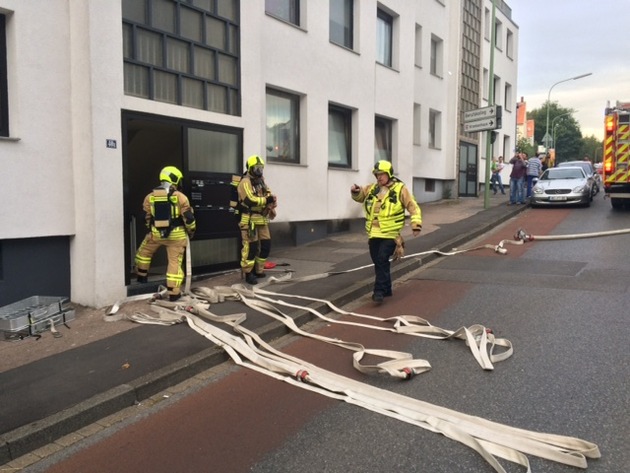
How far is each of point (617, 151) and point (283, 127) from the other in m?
9.80

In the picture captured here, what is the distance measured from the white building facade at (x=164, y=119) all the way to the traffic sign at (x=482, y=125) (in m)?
3.07

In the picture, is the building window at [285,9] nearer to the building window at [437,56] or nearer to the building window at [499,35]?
the building window at [437,56]

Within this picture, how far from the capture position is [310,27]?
12.0 m

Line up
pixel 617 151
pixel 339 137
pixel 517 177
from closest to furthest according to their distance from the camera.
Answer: pixel 339 137 → pixel 617 151 → pixel 517 177

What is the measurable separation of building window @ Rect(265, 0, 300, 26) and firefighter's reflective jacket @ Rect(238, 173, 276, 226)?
480 cm

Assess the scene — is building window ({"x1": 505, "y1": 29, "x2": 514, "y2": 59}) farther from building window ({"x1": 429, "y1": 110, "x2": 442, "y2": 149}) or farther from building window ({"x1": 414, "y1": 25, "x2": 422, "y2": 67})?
building window ({"x1": 414, "y1": 25, "x2": 422, "y2": 67})

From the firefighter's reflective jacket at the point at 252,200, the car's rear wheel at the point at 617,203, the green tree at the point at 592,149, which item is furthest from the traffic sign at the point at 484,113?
the green tree at the point at 592,149

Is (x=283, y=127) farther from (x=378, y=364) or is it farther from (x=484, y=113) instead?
(x=378, y=364)

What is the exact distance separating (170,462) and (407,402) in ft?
5.43

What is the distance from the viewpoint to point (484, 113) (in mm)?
16422

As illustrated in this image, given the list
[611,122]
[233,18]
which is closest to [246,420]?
[233,18]

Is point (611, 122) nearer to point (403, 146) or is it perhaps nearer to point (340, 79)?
point (403, 146)

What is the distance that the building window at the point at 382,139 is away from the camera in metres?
15.4

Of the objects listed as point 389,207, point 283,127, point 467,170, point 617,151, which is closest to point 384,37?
point 283,127
